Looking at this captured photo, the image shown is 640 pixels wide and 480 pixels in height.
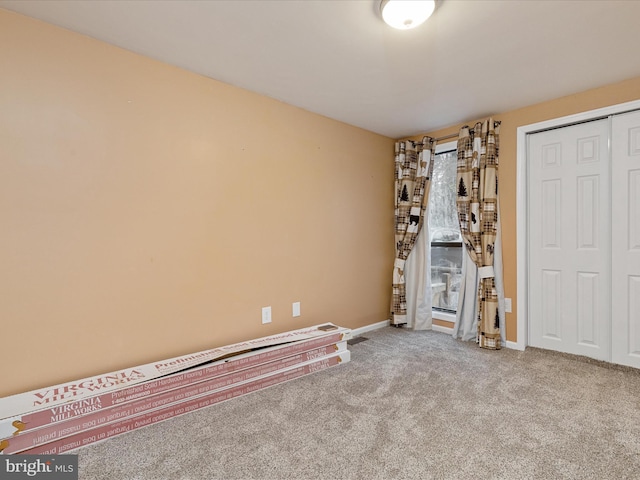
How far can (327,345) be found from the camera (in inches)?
107

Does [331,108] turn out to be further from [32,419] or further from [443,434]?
[32,419]

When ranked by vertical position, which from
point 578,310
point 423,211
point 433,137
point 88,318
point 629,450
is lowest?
point 629,450

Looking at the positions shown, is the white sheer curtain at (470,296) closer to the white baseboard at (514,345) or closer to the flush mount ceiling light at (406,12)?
the white baseboard at (514,345)

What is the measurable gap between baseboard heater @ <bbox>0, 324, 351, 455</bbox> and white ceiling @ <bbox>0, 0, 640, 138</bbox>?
2056mm

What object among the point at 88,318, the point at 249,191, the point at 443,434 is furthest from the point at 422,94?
the point at 88,318

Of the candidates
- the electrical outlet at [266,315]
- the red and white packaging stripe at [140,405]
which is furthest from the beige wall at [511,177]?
the electrical outlet at [266,315]

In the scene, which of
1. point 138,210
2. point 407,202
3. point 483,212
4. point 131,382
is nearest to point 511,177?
point 483,212

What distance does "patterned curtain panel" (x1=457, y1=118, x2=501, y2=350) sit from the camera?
3.10m

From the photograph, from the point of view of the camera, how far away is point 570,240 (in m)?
2.89

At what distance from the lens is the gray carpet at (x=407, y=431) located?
1494 mm

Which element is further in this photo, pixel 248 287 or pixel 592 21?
pixel 248 287

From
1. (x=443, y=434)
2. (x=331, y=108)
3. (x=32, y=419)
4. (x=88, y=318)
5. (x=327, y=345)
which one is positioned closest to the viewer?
(x=32, y=419)

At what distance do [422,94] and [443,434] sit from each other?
252 centimetres

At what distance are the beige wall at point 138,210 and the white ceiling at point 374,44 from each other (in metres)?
0.23
